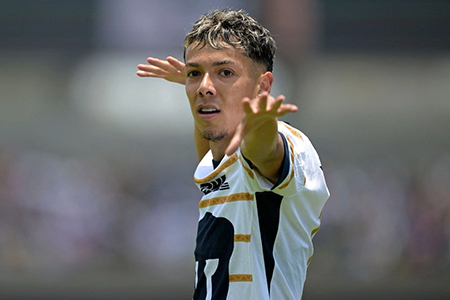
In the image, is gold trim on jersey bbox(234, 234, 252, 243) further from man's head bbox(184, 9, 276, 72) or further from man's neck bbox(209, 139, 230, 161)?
man's head bbox(184, 9, 276, 72)

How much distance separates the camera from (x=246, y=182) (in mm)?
2553

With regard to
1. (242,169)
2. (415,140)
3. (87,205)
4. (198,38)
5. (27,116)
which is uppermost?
(27,116)

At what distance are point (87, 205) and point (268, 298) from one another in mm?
8229

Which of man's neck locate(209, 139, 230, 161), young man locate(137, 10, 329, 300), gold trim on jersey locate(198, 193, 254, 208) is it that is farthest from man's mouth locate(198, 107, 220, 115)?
gold trim on jersey locate(198, 193, 254, 208)

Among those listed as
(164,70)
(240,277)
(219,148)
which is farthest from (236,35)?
(240,277)

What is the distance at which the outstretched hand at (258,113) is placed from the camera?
2.02m

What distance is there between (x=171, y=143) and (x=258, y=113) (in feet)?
32.1

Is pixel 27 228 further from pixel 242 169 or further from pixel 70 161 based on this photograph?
pixel 242 169

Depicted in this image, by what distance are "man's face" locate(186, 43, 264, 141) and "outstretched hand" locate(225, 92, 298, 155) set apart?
60 cm

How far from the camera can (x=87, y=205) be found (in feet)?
34.3

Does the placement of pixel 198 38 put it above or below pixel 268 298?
above

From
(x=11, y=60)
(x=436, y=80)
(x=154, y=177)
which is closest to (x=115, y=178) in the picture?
(x=154, y=177)

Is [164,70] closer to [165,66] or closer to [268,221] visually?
[165,66]

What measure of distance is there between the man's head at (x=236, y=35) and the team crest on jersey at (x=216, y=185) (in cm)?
62
